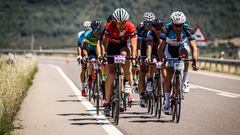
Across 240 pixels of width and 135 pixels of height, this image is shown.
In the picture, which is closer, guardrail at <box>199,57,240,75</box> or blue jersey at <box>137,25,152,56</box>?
blue jersey at <box>137,25,152,56</box>

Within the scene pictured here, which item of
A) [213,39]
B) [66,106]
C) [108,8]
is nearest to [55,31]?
[108,8]

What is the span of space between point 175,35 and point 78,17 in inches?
3853

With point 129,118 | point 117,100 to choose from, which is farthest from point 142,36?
point 117,100

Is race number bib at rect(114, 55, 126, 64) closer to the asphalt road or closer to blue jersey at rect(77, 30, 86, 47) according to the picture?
the asphalt road

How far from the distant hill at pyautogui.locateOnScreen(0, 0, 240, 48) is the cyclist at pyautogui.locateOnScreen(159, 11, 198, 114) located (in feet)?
264

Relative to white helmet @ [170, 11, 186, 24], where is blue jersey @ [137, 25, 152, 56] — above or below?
below

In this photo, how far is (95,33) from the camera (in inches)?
514

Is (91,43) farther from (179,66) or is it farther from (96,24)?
(179,66)

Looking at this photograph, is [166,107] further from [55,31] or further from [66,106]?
[55,31]

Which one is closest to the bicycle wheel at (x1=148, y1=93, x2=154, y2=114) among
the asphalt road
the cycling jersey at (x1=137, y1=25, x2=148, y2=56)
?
the asphalt road

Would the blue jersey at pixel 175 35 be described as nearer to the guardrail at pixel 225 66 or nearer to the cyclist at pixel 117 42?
the cyclist at pixel 117 42

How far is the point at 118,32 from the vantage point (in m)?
10.8

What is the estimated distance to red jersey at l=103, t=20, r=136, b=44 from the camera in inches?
426

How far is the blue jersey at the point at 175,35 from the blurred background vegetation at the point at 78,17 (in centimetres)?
8121
